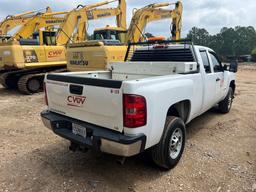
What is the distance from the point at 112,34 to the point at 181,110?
10.0m

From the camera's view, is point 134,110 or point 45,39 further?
point 45,39

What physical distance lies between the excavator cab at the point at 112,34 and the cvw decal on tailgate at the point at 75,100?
9.88 metres

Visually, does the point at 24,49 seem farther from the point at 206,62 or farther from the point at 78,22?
the point at 206,62

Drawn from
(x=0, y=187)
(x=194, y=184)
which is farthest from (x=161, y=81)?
(x=0, y=187)

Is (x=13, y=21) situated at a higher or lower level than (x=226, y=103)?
higher

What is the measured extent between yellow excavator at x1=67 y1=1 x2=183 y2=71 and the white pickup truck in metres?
4.42

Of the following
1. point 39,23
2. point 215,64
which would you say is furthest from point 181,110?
point 39,23

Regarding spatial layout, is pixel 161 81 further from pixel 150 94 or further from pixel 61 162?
pixel 61 162

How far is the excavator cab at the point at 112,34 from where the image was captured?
1300 cm

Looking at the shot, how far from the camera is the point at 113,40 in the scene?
36.9ft

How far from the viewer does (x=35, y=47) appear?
35.0 feet

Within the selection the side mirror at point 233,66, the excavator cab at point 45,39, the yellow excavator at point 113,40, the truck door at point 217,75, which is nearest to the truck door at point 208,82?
the truck door at point 217,75

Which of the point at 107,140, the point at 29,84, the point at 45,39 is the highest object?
the point at 45,39

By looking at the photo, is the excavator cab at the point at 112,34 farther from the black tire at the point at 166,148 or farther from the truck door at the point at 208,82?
the black tire at the point at 166,148
